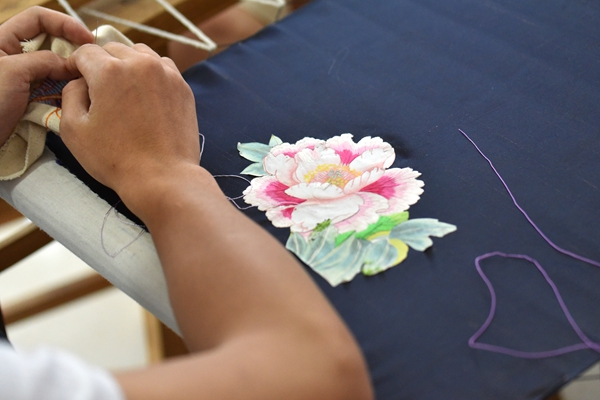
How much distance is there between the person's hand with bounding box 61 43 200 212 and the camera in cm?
56

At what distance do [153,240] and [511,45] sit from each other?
51 cm

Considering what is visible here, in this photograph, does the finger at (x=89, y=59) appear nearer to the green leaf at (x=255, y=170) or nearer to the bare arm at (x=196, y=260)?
the bare arm at (x=196, y=260)

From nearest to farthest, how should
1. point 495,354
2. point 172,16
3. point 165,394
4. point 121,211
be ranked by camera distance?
point 165,394 → point 495,354 → point 121,211 → point 172,16

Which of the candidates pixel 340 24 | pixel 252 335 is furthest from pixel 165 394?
pixel 340 24

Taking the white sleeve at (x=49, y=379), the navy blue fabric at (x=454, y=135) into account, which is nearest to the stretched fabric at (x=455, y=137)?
the navy blue fabric at (x=454, y=135)

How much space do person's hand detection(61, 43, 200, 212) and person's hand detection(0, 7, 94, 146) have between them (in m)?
0.06

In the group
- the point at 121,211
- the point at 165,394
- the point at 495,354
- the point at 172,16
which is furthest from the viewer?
the point at 172,16

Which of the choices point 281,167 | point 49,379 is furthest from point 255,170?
point 49,379

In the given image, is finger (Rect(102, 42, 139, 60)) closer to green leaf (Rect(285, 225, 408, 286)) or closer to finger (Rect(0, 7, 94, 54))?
finger (Rect(0, 7, 94, 54))

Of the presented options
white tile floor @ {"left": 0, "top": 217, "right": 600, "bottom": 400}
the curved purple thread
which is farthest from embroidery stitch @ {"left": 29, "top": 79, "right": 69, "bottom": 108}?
→ white tile floor @ {"left": 0, "top": 217, "right": 600, "bottom": 400}

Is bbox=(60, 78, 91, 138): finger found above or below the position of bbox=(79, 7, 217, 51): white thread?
above

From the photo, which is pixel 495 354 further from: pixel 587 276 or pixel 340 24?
pixel 340 24

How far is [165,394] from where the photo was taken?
37 cm

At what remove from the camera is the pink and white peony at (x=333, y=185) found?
1.93 ft
